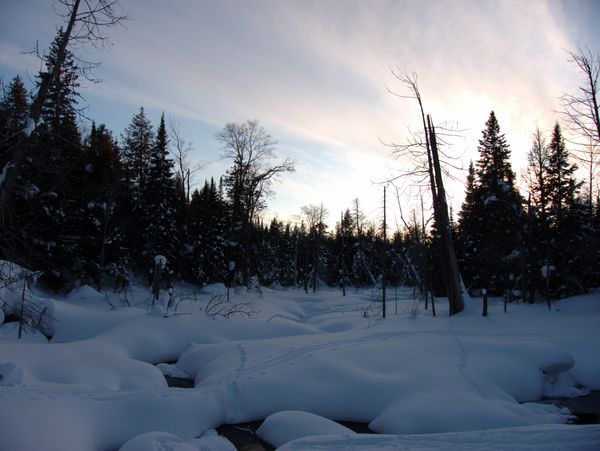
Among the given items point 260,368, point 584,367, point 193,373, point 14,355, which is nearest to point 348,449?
point 260,368

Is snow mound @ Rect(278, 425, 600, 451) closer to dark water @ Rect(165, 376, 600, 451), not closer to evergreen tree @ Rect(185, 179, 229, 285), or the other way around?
dark water @ Rect(165, 376, 600, 451)

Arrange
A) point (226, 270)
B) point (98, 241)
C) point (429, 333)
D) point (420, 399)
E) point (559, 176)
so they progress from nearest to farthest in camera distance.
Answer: point (420, 399) < point (429, 333) < point (98, 241) < point (559, 176) < point (226, 270)

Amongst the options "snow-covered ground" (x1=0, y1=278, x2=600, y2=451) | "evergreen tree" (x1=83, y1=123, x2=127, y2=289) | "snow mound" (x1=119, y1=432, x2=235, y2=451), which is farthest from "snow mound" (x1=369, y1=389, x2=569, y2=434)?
"evergreen tree" (x1=83, y1=123, x2=127, y2=289)

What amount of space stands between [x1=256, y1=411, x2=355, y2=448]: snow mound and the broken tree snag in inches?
403

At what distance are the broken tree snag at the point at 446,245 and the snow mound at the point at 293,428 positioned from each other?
10.2m

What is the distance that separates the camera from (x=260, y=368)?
8711 millimetres

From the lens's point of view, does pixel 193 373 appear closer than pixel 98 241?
Yes

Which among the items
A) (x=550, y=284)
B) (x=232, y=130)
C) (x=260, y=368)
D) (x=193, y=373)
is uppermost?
(x=232, y=130)

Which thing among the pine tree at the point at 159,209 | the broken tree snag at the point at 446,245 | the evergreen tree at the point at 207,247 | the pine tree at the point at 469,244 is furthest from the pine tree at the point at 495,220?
the pine tree at the point at 159,209

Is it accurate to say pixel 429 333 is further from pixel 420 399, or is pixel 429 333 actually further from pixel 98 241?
pixel 98 241

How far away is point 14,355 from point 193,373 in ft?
13.1

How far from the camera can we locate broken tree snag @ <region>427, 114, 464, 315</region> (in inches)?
591

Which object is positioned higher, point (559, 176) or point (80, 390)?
point (559, 176)

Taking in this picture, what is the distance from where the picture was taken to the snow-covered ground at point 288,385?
507 centimetres
